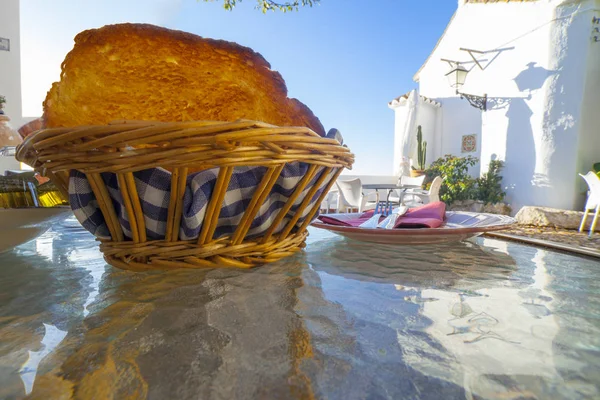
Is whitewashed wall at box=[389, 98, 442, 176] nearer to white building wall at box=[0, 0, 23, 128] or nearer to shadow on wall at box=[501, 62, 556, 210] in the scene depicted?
shadow on wall at box=[501, 62, 556, 210]

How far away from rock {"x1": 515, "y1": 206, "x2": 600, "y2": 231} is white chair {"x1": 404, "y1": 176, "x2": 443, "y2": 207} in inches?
37.5

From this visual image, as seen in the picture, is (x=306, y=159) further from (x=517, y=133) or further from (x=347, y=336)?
(x=517, y=133)

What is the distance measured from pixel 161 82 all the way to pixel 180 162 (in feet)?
0.79

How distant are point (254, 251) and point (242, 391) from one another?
0.18 meters

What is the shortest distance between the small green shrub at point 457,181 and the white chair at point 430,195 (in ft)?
1.51

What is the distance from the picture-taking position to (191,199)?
0.26 metres

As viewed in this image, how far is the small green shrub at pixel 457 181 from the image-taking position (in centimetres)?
486

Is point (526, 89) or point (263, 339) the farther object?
point (526, 89)

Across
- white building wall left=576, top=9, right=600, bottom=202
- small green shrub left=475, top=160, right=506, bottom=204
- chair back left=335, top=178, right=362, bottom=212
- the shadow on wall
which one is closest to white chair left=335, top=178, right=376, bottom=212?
chair back left=335, top=178, right=362, bottom=212

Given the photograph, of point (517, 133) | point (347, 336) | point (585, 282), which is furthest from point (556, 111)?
point (347, 336)

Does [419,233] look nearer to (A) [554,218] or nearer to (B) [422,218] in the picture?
(B) [422,218]

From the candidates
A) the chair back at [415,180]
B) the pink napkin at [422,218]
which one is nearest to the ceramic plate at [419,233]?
the pink napkin at [422,218]

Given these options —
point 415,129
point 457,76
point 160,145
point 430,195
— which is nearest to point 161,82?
point 160,145

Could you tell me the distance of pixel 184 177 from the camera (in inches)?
9.8
